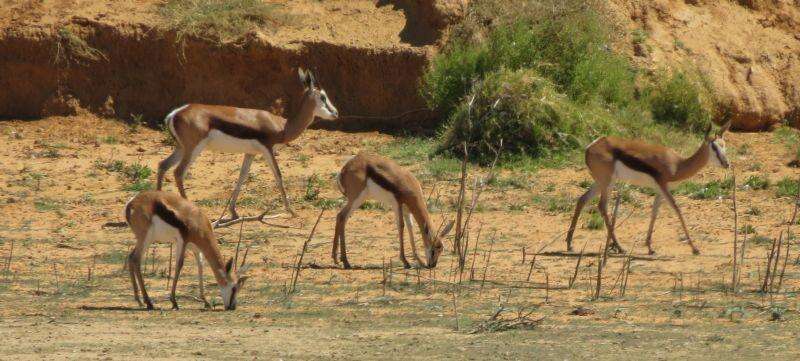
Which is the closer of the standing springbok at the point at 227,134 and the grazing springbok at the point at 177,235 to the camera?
the grazing springbok at the point at 177,235

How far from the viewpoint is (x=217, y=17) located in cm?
1914

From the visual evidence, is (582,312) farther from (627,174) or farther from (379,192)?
(627,174)

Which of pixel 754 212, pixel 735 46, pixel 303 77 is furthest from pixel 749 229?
pixel 735 46

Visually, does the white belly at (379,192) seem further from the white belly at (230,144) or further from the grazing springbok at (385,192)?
the white belly at (230,144)

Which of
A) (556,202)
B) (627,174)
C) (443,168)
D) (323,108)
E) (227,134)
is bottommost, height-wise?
(443,168)

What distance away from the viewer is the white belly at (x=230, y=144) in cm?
1492

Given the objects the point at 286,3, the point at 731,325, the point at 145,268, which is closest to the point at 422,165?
the point at 286,3

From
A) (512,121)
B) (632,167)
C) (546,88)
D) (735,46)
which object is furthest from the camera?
(735,46)

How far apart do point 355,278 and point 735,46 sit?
11881 mm

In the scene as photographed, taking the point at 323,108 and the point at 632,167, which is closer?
the point at 632,167

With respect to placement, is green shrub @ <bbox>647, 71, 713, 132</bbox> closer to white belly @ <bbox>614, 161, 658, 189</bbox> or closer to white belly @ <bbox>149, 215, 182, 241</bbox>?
white belly @ <bbox>614, 161, 658, 189</bbox>

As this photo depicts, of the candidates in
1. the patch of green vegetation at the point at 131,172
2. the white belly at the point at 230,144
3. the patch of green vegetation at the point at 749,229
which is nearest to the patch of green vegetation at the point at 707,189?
the patch of green vegetation at the point at 749,229

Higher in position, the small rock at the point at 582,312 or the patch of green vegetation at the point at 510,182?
the small rock at the point at 582,312

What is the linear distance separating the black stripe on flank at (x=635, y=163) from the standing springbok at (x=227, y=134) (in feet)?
12.4
